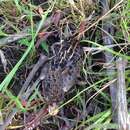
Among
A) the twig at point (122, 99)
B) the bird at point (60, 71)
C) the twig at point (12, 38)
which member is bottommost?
the twig at point (122, 99)

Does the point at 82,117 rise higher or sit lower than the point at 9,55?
lower

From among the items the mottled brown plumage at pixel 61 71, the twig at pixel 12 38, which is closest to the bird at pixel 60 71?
the mottled brown plumage at pixel 61 71

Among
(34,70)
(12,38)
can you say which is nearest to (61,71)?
(34,70)

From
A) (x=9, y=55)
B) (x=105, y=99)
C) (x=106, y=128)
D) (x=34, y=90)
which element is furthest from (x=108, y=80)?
(x=9, y=55)

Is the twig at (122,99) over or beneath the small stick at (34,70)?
beneath

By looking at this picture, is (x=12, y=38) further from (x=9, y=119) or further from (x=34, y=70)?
(x=9, y=119)

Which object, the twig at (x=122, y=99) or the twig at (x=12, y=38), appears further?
the twig at (x=12, y=38)

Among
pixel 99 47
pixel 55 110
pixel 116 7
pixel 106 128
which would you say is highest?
pixel 116 7

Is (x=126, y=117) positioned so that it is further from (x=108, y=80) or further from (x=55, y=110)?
(x=55, y=110)

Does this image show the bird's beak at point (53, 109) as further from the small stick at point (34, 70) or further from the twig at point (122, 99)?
the twig at point (122, 99)

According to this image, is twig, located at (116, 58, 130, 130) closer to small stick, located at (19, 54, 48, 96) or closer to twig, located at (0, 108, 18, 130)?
small stick, located at (19, 54, 48, 96)
